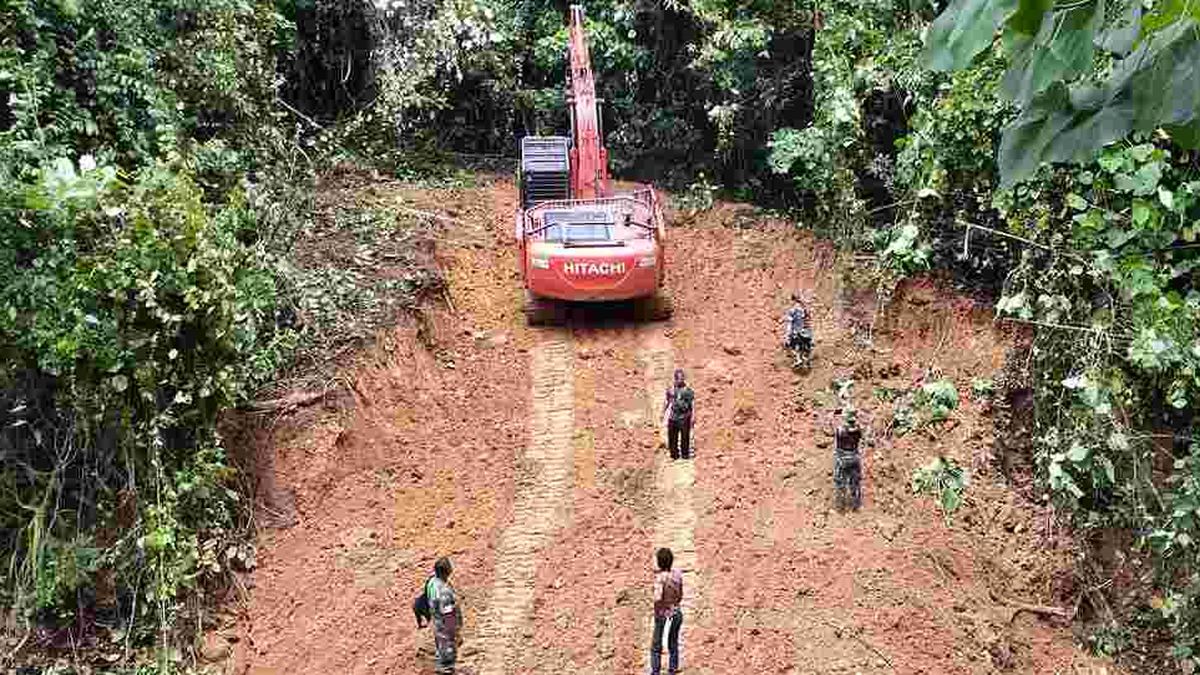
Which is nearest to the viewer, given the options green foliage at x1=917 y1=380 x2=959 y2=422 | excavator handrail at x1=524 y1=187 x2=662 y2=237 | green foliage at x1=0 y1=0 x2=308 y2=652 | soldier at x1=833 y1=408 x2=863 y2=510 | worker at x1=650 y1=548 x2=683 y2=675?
worker at x1=650 y1=548 x2=683 y2=675

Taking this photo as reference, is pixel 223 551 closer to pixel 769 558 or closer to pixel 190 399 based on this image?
→ pixel 190 399

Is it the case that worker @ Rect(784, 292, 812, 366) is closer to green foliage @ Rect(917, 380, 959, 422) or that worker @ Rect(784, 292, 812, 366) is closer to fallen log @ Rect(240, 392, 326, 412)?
green foliage @ Rect(917, 380, 959, 422)

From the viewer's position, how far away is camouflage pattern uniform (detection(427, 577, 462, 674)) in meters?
9.73

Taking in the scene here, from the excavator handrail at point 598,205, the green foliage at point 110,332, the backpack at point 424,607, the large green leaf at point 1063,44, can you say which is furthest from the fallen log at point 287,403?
the large green leaf at point 1063,44

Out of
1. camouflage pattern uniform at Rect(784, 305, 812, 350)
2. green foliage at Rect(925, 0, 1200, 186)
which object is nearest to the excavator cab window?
camouflage pattern uniform at Rect(784, 305, 812, 350)

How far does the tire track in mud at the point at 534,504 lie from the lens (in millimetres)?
10727

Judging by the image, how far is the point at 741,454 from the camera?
13242 millimetres

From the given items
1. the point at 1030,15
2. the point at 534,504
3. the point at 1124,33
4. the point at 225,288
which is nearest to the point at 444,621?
the point at 534,504

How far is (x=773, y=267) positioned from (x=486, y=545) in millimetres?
7809

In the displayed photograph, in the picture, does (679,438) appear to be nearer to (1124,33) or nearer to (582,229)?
(582,229)

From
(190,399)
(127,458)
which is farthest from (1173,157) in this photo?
(127,458)

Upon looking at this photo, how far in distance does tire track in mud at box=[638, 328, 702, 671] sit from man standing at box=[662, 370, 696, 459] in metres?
0.15

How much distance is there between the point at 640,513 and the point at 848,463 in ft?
7.37

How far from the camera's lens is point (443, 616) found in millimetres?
9773
